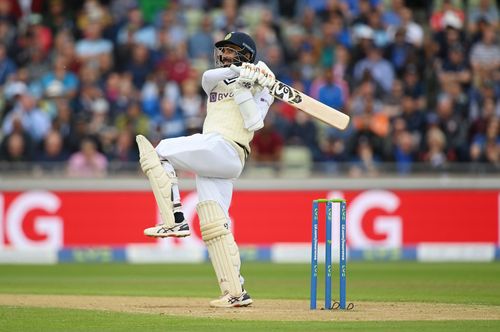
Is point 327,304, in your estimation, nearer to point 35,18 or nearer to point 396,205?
point 396,205

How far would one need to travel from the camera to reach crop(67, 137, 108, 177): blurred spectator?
55.9 ft

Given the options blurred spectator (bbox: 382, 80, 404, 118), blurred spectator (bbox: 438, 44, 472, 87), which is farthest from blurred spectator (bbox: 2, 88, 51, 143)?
blurred spectator (bbox: 438, 44, 472, 87)

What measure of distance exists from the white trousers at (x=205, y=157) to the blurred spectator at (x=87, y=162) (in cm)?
775

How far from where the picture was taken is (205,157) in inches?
366

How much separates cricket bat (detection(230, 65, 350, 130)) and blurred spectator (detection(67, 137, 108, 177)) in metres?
8.17

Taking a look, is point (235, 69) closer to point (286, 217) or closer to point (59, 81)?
point (286, 217)

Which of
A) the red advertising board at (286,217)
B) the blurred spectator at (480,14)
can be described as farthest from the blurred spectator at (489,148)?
the blurred spectator at (480,14)

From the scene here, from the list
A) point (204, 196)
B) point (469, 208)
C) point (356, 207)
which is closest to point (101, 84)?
point (356, 207)

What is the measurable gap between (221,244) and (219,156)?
0.75 m

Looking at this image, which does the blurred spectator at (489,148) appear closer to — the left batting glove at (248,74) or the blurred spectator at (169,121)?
the blurred spectator at (169,121)

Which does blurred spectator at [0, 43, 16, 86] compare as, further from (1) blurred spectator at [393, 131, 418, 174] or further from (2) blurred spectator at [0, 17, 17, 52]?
(1) blurred spectator at [393, 131, 418, 174]

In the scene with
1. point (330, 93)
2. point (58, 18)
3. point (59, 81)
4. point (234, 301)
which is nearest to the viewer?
point (234, 301)

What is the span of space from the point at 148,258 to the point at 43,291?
17.5ft

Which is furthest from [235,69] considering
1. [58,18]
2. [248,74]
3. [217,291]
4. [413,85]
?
[58,18]
